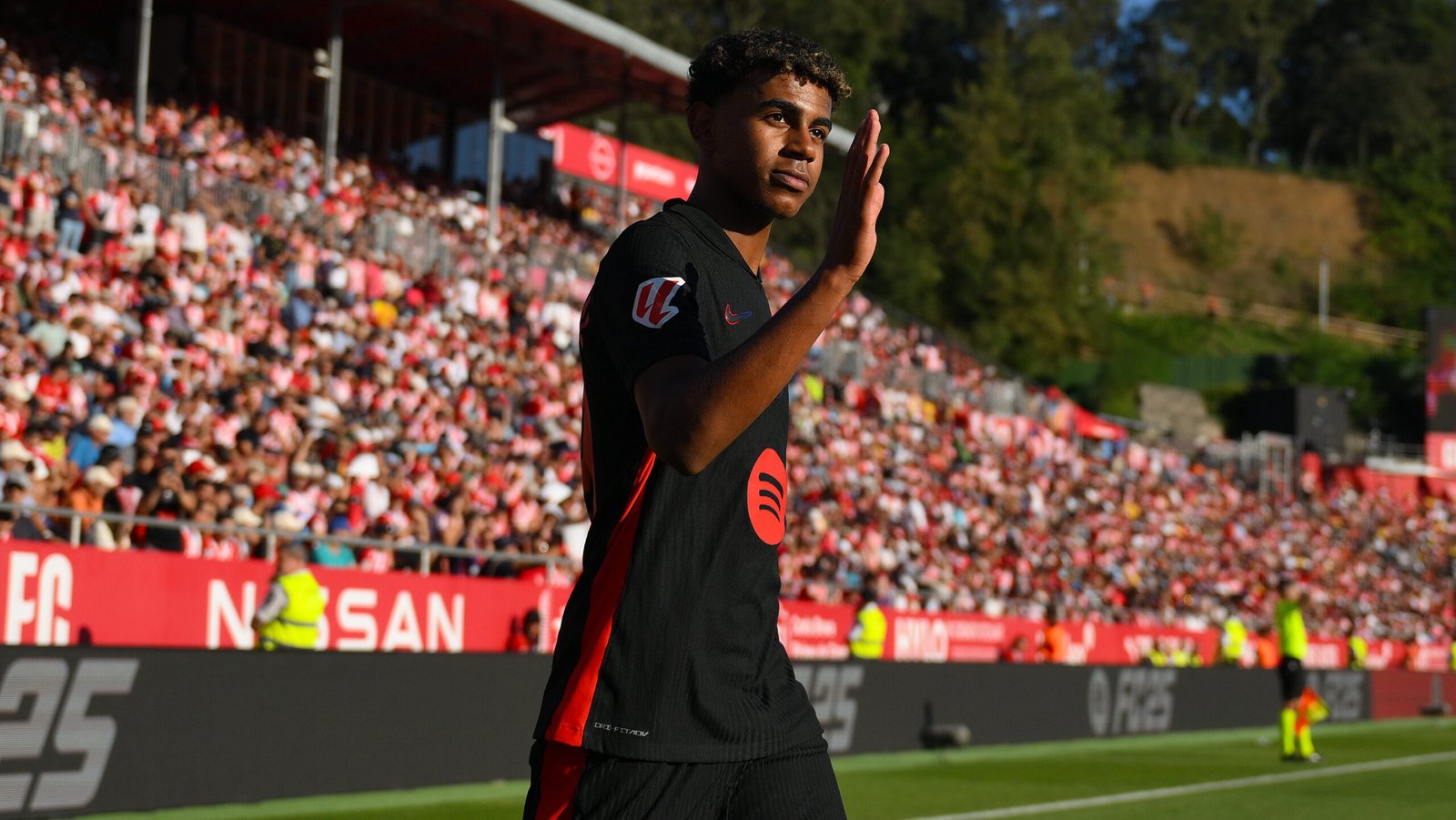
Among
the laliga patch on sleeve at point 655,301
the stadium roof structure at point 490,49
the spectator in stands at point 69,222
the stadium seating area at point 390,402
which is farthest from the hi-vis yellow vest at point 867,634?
the laliga patch on sleeve at point 655,301

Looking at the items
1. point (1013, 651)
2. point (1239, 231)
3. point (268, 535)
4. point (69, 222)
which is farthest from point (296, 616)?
point (1239, 231)

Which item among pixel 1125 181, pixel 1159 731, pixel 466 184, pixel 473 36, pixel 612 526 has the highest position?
pixel 1125 181

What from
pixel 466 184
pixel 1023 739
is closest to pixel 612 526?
pixel 1023 739

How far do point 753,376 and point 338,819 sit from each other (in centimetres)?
839

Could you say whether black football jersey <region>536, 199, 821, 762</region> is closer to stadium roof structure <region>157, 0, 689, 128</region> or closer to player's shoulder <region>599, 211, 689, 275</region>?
player's shoulder <region>599, 211, 689, 275</region>

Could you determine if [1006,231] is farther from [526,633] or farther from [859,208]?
[859,208]

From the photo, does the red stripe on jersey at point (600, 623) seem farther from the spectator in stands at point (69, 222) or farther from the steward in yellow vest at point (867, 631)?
the steward in yellow vest at point (867, 631)

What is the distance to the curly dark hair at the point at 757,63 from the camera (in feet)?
9.96

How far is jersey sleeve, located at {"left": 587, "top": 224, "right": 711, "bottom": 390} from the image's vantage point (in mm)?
2758

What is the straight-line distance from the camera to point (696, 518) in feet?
9.57

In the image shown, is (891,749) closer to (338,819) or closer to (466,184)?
(338,819)

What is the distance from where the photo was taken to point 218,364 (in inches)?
641

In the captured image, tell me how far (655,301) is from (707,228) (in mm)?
299

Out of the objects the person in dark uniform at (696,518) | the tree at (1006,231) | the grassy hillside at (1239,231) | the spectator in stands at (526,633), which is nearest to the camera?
the person in dark uniform at (696,518)
